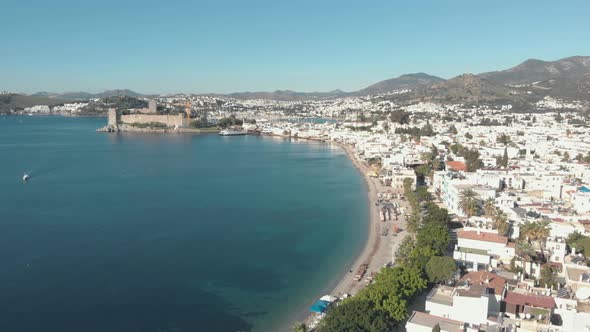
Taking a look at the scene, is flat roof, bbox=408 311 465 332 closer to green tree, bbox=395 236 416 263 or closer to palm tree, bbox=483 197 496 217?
green tree, bbox=395 236 416 263

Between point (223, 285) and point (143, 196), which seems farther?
point (143, 196)

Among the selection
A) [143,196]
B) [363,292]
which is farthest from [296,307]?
[143,196]

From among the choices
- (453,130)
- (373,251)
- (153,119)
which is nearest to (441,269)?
(373,251)

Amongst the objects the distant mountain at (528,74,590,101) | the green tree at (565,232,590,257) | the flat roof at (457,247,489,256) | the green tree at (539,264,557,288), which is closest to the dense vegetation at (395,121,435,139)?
the green tree at (565,232,590,257)

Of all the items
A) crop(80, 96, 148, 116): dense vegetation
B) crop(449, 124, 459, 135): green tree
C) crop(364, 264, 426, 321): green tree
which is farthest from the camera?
crop(80, 96, 148, 116): dense vegetation

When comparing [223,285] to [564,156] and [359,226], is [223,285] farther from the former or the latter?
[564,156]

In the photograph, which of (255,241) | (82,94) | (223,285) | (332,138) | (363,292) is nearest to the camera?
(363,292)
